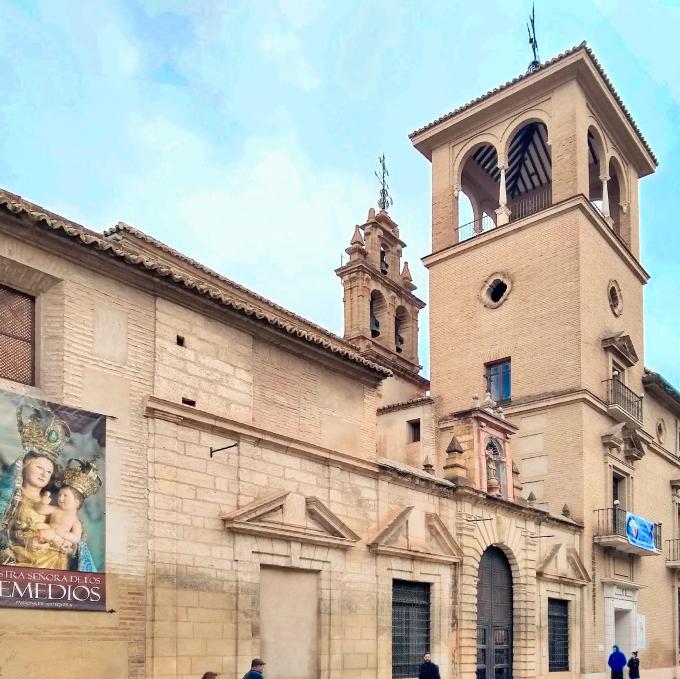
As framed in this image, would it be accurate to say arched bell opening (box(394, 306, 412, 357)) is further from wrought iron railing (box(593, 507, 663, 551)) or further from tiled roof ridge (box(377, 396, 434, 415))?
wrought iron railing (box(593, 507, 663, 551))

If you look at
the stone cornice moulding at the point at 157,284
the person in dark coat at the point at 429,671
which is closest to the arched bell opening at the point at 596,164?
the stone cornice moulding at the point at 157,284

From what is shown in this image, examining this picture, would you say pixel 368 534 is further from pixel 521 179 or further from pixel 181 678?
pixel 521 179

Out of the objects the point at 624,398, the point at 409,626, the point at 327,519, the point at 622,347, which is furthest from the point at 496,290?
the point at 327,519

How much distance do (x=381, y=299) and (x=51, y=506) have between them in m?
28.6

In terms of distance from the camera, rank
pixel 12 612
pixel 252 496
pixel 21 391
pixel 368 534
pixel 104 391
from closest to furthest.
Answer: pixel 12 612 < pixel 21 391 < pixel 104 391 < pixel 252 496 < pixel 368 534

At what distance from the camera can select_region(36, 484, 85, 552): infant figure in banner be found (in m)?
12.1

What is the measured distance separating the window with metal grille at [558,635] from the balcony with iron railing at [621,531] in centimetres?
251

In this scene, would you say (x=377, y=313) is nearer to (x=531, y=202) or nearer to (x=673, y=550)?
(x=531, y=202)

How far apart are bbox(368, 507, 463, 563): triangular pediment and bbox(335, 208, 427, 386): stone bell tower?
54.7 feet

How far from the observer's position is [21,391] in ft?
40.7

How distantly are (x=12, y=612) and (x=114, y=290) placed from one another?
15.5ft

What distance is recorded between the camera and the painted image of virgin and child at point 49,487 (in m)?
11.7

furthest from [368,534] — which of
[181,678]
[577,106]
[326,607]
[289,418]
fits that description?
[577,106]

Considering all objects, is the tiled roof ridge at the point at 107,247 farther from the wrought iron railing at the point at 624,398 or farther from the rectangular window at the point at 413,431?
the wrought iron railing at the point at 624,398
